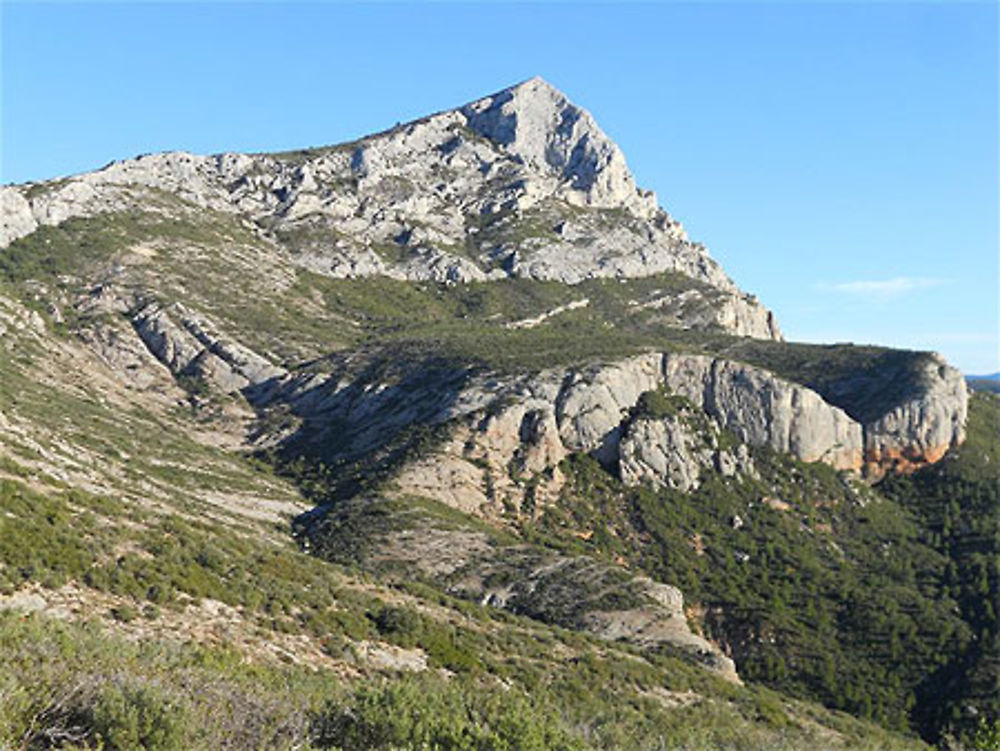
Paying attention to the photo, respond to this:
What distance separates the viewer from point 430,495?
7356 centimetres

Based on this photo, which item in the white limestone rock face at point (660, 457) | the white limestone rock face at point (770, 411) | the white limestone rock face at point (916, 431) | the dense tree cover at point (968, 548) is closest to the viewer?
the dense tree cover at point (968, 548)

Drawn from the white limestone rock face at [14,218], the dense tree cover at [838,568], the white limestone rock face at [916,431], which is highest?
the white limestone rock face at [14,218]

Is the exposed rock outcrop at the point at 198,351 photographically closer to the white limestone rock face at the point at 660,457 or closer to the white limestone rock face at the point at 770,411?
the white limestone rock face at the point at 660,457

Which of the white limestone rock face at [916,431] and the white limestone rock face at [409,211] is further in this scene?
the white limestone rock face at [409,211]

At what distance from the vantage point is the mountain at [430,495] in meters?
25.3

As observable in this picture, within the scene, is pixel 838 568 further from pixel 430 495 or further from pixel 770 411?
pixel 430 495

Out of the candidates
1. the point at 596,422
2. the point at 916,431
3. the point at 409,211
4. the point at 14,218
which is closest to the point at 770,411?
the point at 916,431

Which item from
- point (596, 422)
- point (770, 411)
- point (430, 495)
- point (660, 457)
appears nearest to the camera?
point (430, 495)

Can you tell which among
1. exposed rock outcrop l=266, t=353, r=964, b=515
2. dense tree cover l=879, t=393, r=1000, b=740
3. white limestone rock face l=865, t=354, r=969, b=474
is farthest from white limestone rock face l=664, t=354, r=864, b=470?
dense tree cover l=879, t=393, r=1000, b=740

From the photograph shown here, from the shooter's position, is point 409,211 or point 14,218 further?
point 409,211

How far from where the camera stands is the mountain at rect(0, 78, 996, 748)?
25266 millimetres

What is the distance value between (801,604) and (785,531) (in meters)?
13.3

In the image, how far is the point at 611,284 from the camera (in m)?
167

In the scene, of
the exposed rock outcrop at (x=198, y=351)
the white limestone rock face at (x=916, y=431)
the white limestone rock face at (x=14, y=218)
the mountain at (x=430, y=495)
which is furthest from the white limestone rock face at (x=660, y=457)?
the white limestone rock face at (x=14, y=218)
